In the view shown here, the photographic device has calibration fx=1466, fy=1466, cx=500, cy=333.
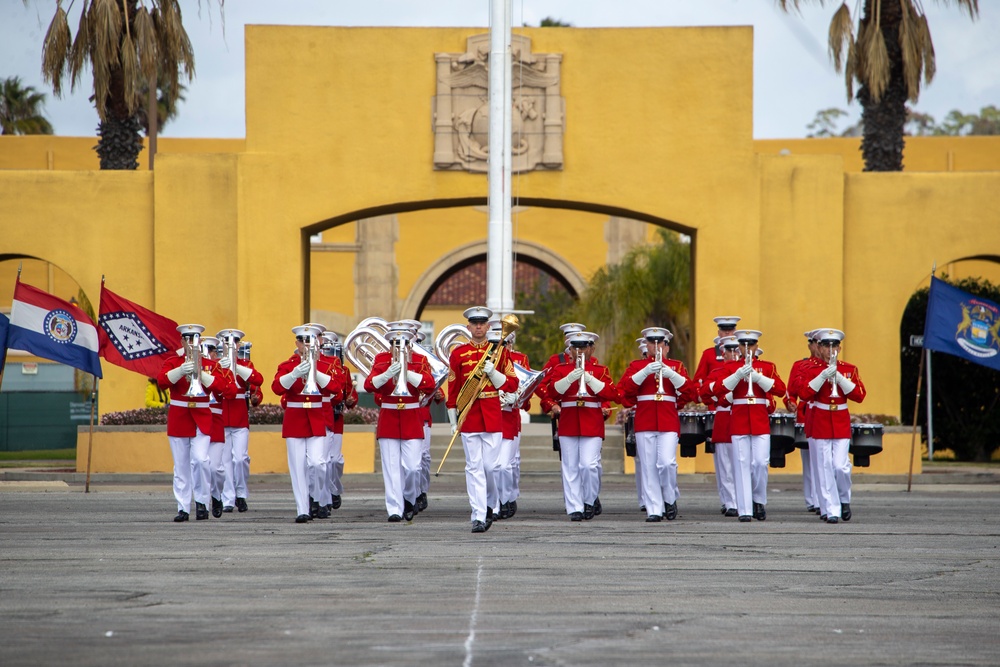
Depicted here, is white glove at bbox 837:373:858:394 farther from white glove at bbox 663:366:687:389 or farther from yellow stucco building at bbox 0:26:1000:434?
yellow stucco building at bbox 0:26:1000:434

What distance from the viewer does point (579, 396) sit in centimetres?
1543

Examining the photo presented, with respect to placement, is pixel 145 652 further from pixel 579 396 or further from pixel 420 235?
pixel 420 235

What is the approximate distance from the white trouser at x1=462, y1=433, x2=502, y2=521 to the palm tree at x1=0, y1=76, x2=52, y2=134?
33924 mm

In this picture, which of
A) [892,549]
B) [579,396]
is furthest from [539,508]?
[892,549]

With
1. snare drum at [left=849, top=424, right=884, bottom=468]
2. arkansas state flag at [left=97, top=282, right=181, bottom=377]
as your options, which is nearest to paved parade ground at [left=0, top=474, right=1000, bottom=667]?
snare drum at [left=849, top=424, right=884, bottom=468]

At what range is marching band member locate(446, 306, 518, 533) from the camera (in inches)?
556

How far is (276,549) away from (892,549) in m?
5.19

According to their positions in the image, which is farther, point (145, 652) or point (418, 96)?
point (418, 96)

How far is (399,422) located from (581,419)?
197 centimetres

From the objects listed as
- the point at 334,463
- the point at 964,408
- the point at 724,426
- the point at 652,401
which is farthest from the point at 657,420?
the point at 964,408

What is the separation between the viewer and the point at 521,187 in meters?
24.7

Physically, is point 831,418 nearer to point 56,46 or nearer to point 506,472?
point 506,472

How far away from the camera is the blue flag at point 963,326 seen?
21453 mm

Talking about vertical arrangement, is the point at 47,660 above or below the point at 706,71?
below
